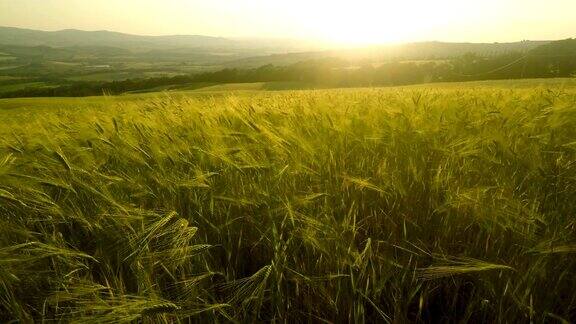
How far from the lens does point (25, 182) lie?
143cm

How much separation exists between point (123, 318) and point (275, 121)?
180cm

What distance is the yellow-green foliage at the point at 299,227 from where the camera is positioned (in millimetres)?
1032

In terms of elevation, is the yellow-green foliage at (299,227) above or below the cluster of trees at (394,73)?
above

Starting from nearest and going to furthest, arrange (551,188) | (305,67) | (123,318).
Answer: (123,318), (551,188), (305,67)

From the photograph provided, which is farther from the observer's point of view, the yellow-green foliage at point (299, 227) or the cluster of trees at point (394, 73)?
the cluster of trees at point (394, 73)

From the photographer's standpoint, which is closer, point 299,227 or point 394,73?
point 299,227

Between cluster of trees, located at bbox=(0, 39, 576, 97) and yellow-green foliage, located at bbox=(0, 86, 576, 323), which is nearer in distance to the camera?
yellow-green foliage, located at bbox=(0, 86, 576, 323)

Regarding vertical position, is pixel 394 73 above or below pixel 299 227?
below

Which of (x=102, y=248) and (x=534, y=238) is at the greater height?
(x=534, y=238)

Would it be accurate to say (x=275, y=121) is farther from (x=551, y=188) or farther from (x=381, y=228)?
(x=551, y=188)

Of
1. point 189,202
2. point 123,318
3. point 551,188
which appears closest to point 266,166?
point 189,202

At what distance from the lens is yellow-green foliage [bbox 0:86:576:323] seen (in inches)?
40.6

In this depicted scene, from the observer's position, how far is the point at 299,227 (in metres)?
1.18

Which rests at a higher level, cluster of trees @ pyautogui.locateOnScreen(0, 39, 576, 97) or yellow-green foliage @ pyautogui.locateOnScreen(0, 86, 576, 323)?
yellow-green foliage @ pyautogui.locateOnScreen(0, 86, 576, 323)
